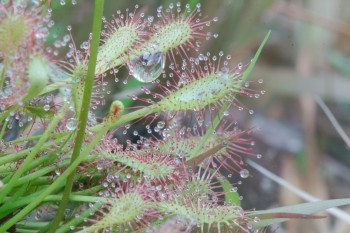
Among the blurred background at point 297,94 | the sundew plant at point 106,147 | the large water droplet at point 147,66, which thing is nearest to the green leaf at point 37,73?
the sundew plant at point 106,147

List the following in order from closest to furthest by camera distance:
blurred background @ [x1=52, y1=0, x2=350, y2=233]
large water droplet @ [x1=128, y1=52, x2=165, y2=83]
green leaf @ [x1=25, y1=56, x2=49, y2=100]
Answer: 1. green leaf @ [x1=25, y1=56, x2=49, y2=100]
2. large water droplet @ [x1=128, y1=52, x2=165, y2=83]
3. blurred background @ [x1=52, y1=0, x2=350, y2=233]

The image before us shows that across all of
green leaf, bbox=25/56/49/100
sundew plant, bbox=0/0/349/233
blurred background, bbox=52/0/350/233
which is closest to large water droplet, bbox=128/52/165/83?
sundew plant, bbox=0/0/349/233

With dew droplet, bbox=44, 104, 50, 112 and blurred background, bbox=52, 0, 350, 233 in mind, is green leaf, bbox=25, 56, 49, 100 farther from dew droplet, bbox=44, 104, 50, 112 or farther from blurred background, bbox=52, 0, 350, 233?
blurred background, bbox=52, 0, 350, 233

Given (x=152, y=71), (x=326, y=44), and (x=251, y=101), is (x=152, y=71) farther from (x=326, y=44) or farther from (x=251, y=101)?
(x=326, y=44)

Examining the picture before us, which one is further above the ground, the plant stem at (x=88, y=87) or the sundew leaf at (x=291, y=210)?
the plant stem at (x=88, y=87)

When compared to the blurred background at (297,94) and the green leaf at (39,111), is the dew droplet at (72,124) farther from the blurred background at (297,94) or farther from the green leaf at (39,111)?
the blurred background at (297,94)

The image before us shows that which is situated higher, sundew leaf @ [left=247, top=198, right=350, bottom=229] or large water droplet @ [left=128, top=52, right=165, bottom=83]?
large water droplet @ [left=128, top=52, right=165, bottom=83]

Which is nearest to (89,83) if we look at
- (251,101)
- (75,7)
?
(75,7)
